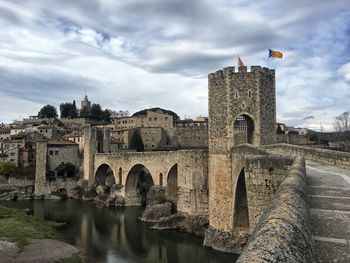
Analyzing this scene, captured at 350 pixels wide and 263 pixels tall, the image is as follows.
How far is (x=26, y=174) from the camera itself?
52688 millimetres

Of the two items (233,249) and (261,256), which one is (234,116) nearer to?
(233,249)

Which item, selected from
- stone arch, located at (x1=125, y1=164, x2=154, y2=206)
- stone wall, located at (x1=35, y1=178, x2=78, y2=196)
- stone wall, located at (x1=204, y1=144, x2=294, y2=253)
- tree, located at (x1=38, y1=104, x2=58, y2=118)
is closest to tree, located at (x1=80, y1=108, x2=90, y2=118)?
tree, located at (x1=38, y1=104, x2=58, y2=118)

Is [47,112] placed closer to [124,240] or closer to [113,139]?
[113,139]

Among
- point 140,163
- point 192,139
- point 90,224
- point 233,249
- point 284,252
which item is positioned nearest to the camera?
point 284,252

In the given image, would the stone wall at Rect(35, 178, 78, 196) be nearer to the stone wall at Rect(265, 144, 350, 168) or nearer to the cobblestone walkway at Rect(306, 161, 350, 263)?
the stone wall at Rect(265, 144, 350, 168)

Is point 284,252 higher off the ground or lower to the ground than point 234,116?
lower

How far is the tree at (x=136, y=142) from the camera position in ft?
210

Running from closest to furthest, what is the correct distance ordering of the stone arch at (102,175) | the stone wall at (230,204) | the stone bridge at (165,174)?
1. the stone wall at (230,204)
2. the stone bridge at (165,174)
3. the stone arch at (102,175)

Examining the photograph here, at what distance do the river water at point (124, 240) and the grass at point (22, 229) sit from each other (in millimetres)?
1386

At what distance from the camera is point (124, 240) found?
24.9 meters

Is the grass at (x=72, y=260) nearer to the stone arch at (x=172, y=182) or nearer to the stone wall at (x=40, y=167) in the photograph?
the stone arch at (x=172, y=182)

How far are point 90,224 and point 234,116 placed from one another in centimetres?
1834

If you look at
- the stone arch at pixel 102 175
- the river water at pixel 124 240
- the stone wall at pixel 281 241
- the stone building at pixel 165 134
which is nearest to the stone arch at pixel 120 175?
the stone arch at pixel 102 175

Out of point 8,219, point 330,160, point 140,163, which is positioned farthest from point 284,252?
point 140,163
